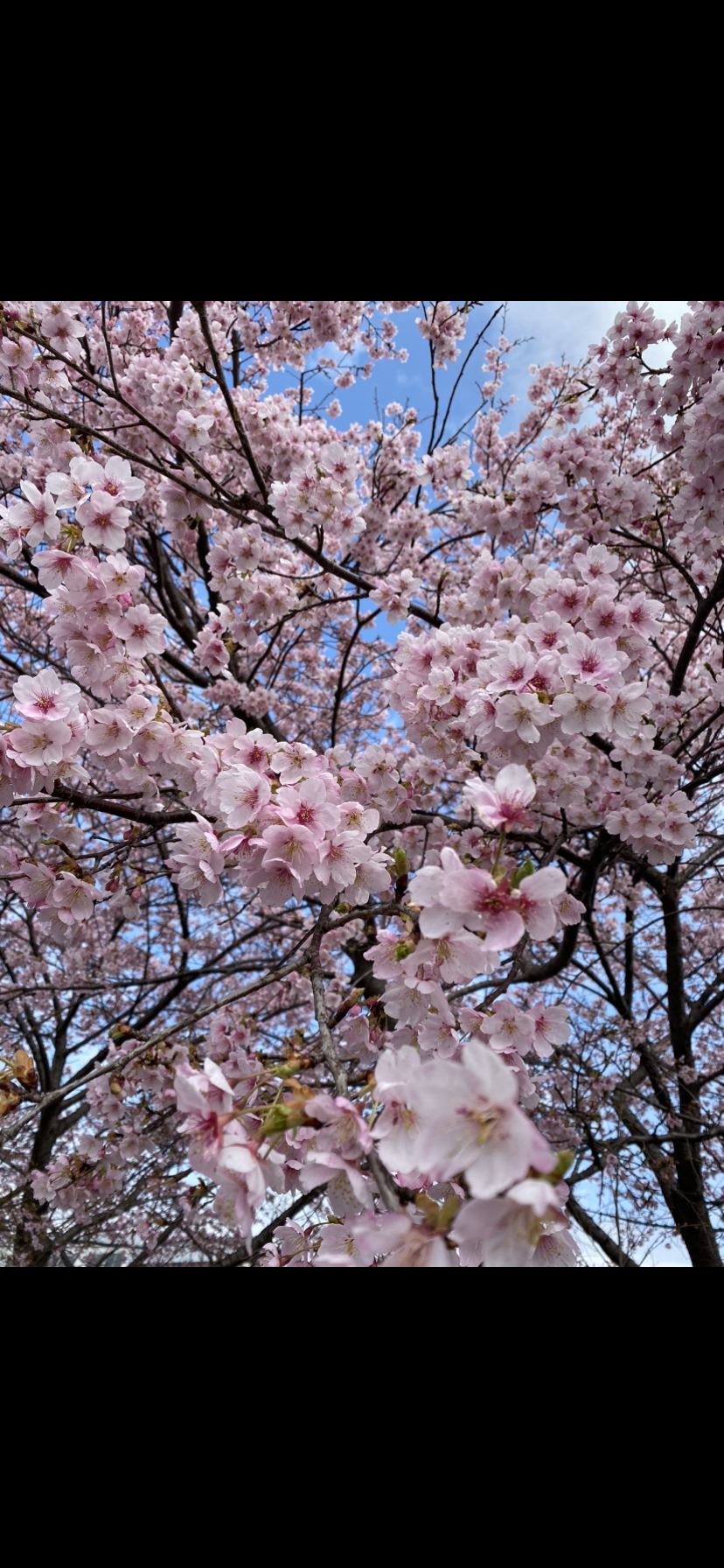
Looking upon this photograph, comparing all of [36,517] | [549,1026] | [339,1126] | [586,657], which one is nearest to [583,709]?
[586,657]

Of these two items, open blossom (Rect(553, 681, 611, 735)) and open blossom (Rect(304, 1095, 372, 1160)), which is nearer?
open blossom (Rect(304, 1095, 372, 1160))

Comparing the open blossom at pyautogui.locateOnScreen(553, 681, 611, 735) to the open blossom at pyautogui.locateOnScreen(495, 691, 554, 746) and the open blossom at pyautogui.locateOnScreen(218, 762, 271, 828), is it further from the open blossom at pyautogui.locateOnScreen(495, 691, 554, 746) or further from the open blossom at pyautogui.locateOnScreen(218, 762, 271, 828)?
the open blossom at pyautogui.locateOnScreen(218, 762, 271, 828)

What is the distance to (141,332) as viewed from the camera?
16.7ft

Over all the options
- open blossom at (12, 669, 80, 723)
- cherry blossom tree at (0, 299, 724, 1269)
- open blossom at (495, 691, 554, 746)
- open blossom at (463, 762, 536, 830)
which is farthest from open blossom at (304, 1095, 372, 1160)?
open blossom at (12, 669, 80, 723)

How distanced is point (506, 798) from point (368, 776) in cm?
150

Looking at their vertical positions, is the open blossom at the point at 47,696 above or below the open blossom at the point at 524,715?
above

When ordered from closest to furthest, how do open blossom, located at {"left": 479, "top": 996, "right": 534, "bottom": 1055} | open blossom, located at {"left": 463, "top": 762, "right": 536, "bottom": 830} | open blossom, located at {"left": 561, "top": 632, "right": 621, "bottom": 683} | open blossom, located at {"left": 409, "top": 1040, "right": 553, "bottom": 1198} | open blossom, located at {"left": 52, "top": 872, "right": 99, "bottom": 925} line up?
1. open blossom, located at {"left": 409, "top": 1040, "right": 553, "bottom": 1198}
2. open blossom, located at {"left": 463, "top": 762, "right": 536, "bottom": 830}
3. open blossom, located at {"left": 479, "top": 996, "right": 534, "bottom": 1055}
4. open blossom, located at {"left": 561, "top": 632, "right": 621, "bottom": 683}
5. open blossom, located at {"left": 52, "top": 872, "right": 99, "bottom": 925}

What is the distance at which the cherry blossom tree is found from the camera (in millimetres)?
1071

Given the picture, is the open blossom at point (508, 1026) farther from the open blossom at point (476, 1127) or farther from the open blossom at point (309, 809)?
the open blossom at point (476, 1127)

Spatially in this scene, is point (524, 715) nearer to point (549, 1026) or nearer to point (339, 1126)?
point (549, 1026)

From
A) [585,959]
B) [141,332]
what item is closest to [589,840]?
[585,959]

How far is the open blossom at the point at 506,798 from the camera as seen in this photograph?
3.72ft

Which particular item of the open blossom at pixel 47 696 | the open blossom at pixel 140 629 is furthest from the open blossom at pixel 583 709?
the open blossom at pixel 47 696
